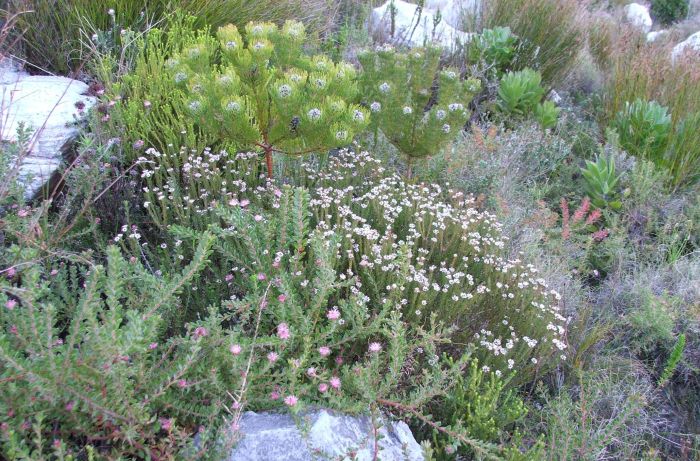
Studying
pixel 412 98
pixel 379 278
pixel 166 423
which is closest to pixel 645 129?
pixel 412 98

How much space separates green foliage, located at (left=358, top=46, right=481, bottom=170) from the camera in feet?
10.8

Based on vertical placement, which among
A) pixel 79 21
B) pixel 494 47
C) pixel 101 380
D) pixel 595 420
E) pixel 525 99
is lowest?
pixel 595 420

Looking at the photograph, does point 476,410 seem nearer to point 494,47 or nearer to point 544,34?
point 494,47

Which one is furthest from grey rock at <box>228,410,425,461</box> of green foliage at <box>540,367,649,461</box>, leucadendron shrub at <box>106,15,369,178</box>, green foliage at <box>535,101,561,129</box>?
green foliage at <box>535,101,561,129</box>

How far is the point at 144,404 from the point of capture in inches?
64.8

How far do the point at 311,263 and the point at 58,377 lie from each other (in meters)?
1.12

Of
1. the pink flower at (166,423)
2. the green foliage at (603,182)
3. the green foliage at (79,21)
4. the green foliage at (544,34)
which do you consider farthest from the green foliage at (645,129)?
the pink flower at (166,423)

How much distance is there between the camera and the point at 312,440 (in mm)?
1812

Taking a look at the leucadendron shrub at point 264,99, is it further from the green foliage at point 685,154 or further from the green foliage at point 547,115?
the green foliage at point 685,154

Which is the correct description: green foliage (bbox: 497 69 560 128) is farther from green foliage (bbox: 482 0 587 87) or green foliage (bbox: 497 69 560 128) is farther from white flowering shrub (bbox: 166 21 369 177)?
white flowering shrub (bbox: 166 21 369 177)

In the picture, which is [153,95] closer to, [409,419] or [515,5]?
[409,419]

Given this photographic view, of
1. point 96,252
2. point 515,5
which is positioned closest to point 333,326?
point 96,252

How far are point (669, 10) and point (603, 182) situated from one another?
37.2 feet

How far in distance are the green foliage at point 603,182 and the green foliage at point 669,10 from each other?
1101 centimetres
